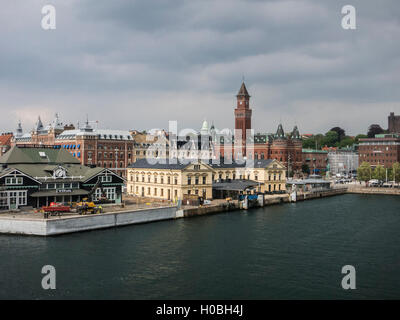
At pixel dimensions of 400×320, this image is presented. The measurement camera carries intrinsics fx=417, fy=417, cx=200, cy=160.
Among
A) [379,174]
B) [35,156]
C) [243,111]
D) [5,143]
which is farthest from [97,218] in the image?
[5,143]

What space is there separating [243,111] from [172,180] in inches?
3118

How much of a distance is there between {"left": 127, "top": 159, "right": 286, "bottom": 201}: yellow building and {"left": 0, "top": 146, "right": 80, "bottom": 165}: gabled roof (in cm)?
1759

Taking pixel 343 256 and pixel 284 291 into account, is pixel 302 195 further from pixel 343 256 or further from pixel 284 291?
pixel 284 291

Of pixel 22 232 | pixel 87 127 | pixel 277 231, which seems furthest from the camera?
pixel 87 127

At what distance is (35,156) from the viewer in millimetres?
72562

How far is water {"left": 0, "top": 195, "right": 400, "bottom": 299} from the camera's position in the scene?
34.2m

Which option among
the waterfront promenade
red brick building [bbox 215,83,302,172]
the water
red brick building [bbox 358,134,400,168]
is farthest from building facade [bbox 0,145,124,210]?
red brick building [bbox 358,134,400,168]

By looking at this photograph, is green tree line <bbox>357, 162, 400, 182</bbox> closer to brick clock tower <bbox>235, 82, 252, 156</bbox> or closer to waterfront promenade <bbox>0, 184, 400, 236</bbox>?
brick clock tower <bbox>235, 82, 252, 156</bbox>

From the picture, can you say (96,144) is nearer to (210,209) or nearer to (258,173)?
(258,173)

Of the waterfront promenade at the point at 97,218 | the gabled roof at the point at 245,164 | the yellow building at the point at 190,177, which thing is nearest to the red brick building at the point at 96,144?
the yellow building at the point at 190,177

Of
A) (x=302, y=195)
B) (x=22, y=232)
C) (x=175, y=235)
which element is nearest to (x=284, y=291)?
(x=175, y=235)

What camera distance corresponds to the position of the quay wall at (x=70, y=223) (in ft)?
171
